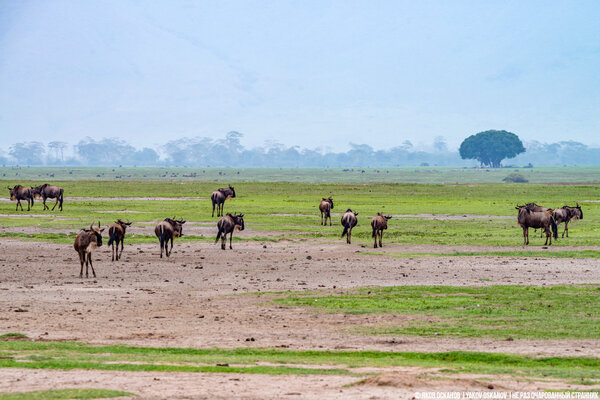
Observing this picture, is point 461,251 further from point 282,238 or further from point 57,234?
point 57,234

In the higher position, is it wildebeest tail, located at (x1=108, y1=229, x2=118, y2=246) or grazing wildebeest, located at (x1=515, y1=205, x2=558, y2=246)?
A: grazing wildebeest, located at (x1=515, y1=205, x2=558, y2=246)

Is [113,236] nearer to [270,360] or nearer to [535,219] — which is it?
[270,360]

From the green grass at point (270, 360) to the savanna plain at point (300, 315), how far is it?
0.04 meters

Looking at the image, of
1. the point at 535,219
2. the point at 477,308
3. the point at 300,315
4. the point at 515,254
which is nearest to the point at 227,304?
the point at 300,315

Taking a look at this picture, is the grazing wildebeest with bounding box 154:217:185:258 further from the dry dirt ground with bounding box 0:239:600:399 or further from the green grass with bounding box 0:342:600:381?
the green grass with bounding box 0:342:600:381

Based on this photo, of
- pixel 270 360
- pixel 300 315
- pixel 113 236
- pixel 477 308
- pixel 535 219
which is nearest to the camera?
pixel 270 360

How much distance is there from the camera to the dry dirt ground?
12383mm

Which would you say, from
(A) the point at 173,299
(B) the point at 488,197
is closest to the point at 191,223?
(A) the point at 173,299

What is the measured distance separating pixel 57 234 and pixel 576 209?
2786cm

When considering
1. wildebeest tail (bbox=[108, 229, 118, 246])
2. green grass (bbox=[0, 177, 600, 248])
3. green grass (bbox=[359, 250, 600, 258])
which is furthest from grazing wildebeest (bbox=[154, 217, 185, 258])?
green grass (bbox=[359, 250, 600, 258])

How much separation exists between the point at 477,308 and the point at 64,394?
11426 millimetres

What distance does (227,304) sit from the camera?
21.4 m

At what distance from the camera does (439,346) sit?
15.9 m

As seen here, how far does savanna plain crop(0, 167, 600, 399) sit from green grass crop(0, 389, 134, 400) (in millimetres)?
54
